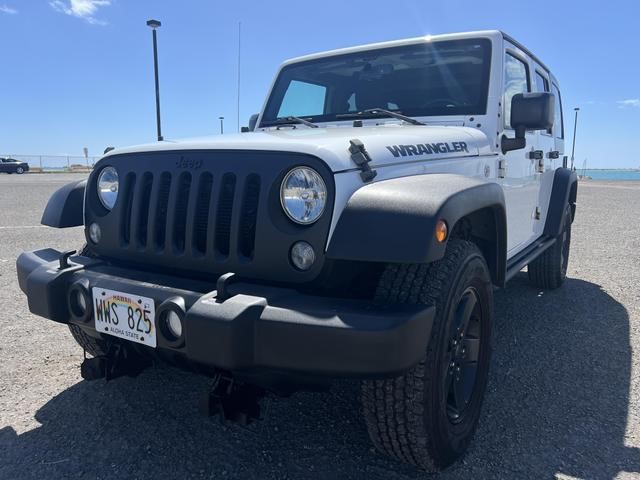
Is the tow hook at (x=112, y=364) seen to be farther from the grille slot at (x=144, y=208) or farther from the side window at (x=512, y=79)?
the side window at (x=512, y=79)

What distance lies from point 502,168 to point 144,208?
2134 mm

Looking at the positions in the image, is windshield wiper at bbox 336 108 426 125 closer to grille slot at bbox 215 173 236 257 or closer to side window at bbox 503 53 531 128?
side window at bbox 503 53 531 128

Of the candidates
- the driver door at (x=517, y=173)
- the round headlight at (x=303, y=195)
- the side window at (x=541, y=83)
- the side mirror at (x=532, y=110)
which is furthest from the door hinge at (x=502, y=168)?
the round headlight at (x=303, y=195)

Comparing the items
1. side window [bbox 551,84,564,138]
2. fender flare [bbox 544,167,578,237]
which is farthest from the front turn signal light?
side window [bbox 551,84,564,138]

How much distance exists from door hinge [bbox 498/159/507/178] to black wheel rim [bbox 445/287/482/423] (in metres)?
1.17

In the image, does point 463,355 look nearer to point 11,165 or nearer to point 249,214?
point 249,214

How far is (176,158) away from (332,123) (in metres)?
1.43

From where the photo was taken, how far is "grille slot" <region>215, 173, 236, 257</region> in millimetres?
2039

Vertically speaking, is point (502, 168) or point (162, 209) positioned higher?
point (502, 168)

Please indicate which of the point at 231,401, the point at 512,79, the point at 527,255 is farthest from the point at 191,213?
the point at 527,255

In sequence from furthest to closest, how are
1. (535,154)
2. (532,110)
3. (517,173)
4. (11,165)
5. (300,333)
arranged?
(11,165) → (535,154) → (517,173) → (532,110) → (300,333)

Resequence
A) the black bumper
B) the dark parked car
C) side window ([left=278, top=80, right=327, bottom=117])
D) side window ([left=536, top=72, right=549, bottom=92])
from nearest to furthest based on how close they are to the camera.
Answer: the black bumper, side window ([left=278, top=80, right=327, bottom=117]), side window ([left=536, top=72, right=549, bottom=92]), the dark parked car

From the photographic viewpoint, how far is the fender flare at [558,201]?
14.6 feet

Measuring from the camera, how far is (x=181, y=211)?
2.16 metres
